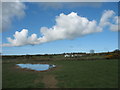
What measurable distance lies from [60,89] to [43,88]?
135cm

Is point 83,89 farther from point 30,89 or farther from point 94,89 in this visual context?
point 30,89

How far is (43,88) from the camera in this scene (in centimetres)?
917

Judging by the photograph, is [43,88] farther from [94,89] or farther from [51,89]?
[94,89]

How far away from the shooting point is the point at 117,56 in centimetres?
4097

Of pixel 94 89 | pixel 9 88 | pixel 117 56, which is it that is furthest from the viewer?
pixel 117 56

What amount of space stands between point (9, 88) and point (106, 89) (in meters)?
7.50

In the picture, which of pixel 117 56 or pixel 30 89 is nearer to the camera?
pixel 30 89

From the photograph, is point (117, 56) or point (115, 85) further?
point (117, 56)

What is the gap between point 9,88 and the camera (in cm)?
944

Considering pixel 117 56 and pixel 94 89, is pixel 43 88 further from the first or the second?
pixel 117 56

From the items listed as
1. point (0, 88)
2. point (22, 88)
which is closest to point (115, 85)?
point (22, 88)

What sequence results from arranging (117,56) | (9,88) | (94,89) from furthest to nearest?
1. (117,56)
2. (9,88)
3. (94,89)

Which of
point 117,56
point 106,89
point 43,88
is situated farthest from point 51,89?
point 117,56

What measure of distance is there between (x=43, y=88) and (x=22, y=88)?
1.64 metres
